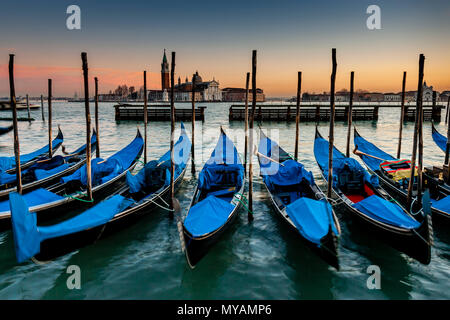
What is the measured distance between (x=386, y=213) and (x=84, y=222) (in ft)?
15.9

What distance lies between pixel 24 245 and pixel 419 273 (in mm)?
5697

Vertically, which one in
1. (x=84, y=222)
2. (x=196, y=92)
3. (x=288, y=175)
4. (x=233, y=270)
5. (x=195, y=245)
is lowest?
(x=233, y=270)

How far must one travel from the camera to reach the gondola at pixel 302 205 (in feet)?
13.6

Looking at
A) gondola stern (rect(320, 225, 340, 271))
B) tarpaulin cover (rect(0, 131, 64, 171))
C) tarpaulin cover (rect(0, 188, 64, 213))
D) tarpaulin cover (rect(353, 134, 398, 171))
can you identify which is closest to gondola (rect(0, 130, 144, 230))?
tarpaulin cover (rect(0, 188, 64, 213))

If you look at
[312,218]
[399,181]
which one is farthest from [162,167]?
[399,181]

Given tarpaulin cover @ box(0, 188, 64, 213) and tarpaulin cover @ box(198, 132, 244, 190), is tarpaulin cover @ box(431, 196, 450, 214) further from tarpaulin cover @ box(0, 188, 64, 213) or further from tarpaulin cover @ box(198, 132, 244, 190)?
tarpaulin cover @ box(0, 188, 64, 213)

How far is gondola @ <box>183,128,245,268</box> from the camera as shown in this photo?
445cm

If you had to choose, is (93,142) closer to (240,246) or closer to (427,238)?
(240,246)

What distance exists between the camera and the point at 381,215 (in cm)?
500

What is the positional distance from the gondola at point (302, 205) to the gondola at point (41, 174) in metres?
5.88

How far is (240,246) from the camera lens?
5.61m

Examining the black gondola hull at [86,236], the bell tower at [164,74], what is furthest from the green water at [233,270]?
the bell tower at [164,74]

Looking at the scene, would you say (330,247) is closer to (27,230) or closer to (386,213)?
(386,213)
